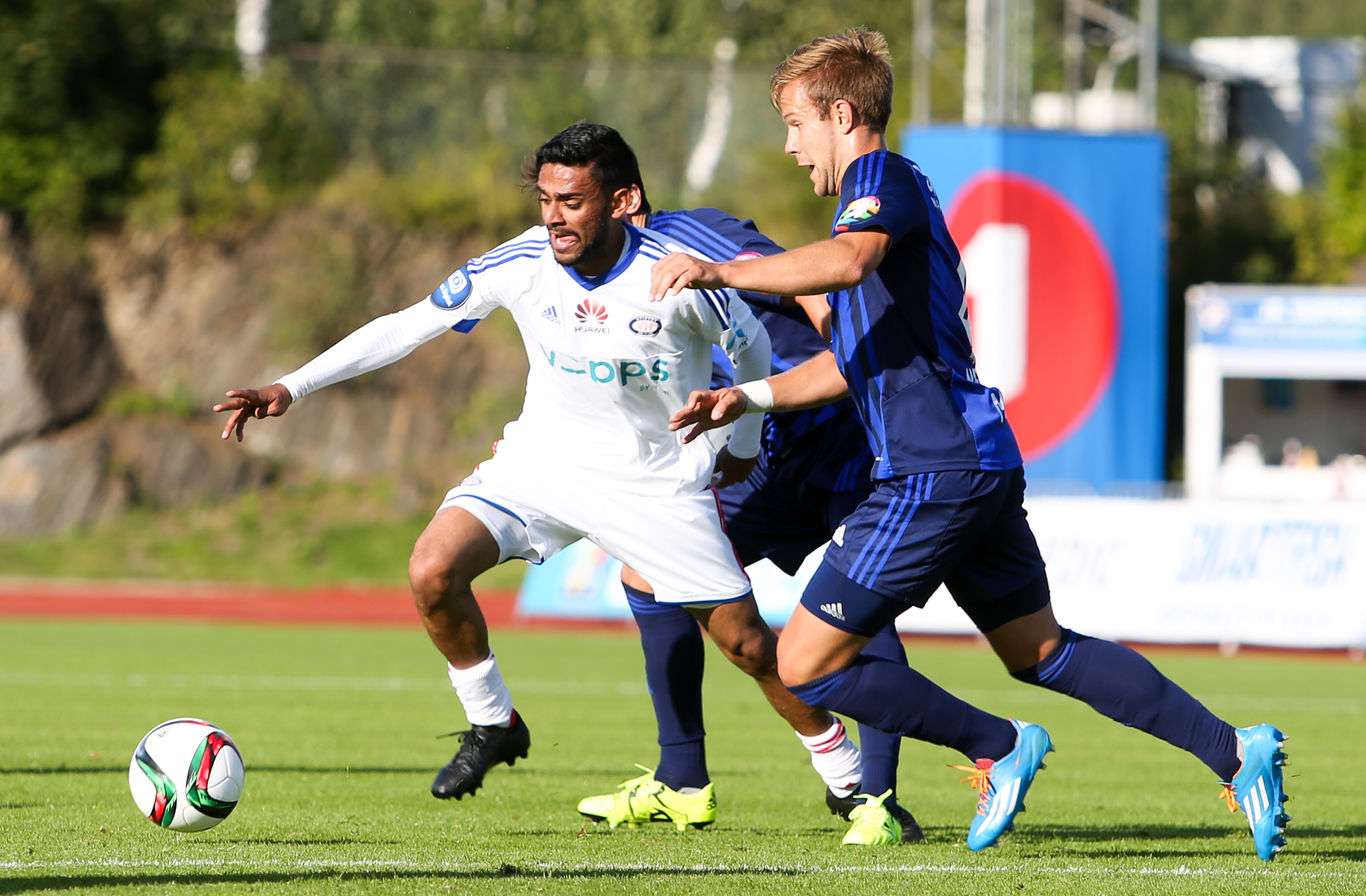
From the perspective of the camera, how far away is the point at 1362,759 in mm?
7973

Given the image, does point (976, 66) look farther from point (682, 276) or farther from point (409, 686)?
point (682, 276)

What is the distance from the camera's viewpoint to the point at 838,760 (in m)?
5.39

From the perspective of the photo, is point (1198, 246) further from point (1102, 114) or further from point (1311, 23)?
point (1311, 23)

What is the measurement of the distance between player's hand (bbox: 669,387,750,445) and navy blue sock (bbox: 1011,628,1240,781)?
4.12ft

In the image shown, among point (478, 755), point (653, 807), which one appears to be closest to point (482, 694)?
point (478, 755)

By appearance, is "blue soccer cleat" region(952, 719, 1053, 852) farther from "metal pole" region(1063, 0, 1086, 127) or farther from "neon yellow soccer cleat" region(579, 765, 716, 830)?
"metal pole" region(1063, 0, 1086, 127)

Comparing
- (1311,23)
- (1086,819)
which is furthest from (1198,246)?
(1311,23)

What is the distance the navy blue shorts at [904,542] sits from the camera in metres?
4.36

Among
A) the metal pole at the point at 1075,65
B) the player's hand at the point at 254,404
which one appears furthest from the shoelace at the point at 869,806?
the metal pole at the point at 1075,65

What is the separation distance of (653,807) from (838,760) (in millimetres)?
673

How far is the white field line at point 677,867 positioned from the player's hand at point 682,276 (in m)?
1.64

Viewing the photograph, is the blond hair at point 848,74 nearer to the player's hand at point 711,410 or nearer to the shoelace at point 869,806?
the player's hand at point 711,410

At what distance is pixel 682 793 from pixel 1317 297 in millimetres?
19352

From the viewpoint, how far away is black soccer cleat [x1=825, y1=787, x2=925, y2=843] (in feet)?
17.1
